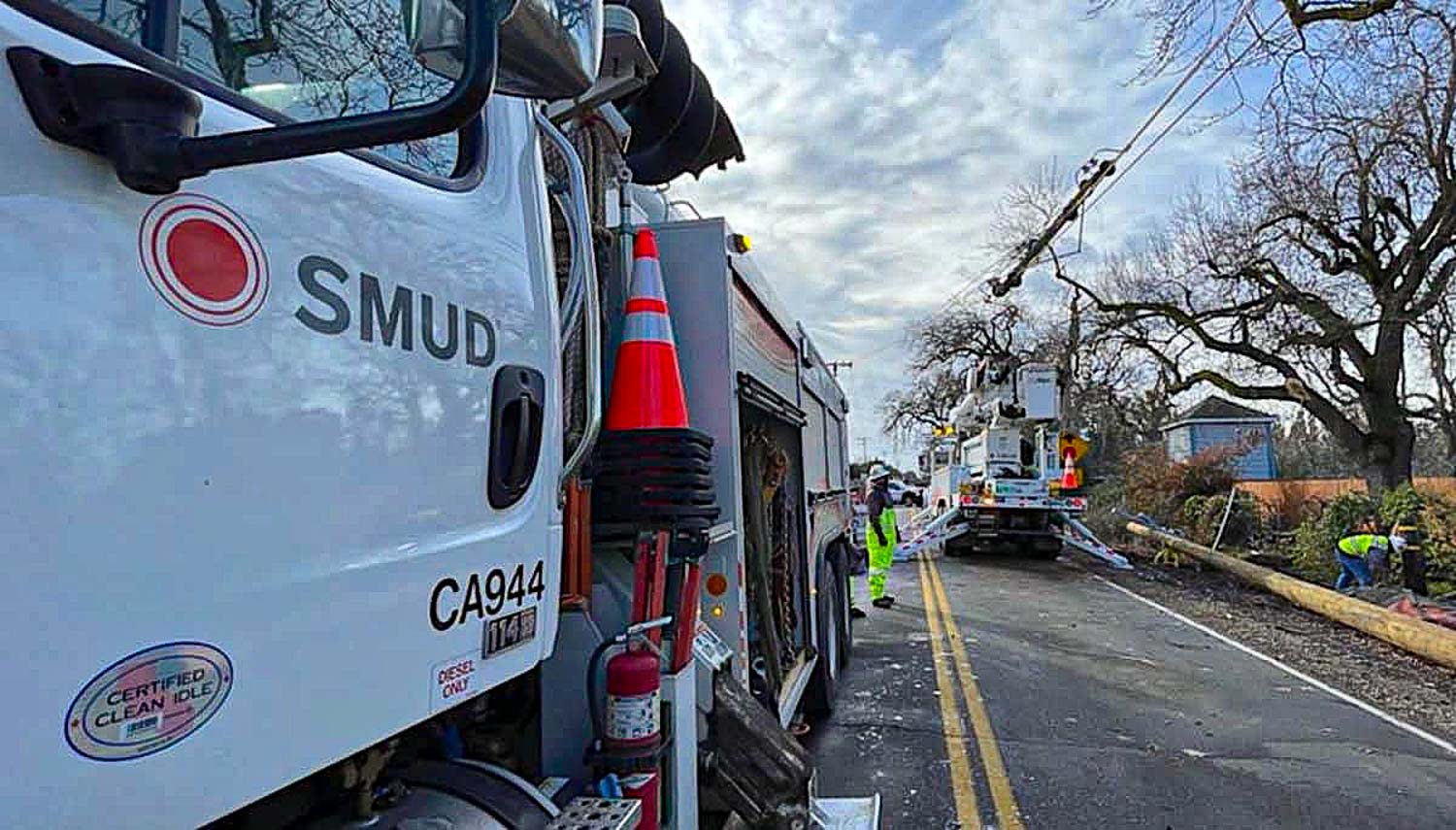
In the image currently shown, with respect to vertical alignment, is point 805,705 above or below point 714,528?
below

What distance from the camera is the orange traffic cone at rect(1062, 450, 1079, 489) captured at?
16688mm

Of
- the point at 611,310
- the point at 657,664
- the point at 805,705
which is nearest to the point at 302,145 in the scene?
the point at 657,664

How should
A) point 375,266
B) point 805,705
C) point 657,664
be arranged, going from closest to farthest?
point 375,266, point 657,664, point 805,705

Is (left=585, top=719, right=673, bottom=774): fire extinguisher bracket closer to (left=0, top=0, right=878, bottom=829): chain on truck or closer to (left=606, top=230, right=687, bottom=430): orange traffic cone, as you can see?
(left=0, top=0, right=878, bottom=829): chain on truck

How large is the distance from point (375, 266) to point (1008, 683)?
23.8 ft

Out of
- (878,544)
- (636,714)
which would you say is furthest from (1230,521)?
(636,714)

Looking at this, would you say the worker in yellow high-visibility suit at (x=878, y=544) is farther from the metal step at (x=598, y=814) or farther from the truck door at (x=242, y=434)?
the truck door at (x=242, y=434)

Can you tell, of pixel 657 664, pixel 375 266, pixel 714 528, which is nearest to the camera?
pixel 375 266

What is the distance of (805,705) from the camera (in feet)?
22.1

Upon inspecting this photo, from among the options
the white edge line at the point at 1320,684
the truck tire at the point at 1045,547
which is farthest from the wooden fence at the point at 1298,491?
the white edge line at the point at 1320,684

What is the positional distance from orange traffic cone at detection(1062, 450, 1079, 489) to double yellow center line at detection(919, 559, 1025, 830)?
6.84 metres

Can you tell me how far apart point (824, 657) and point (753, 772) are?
11.7 ft

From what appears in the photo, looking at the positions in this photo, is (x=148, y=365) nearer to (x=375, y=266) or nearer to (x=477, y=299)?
(x=375, y=266)

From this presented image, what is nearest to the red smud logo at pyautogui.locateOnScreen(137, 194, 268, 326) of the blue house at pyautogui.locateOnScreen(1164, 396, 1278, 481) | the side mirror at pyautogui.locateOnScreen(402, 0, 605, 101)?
the side mirror at pyautogui.locateOnScreen(402, 0, 605, 101)
